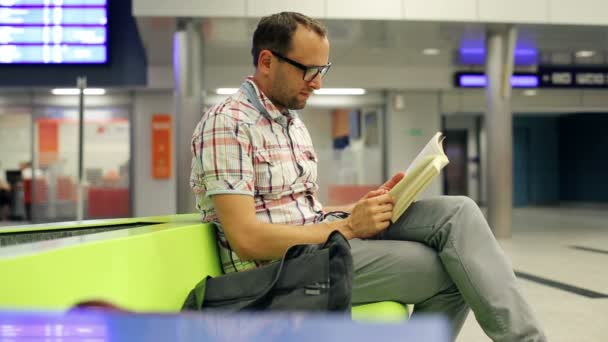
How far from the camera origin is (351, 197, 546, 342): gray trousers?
170 cm

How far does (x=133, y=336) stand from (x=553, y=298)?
3.95 metres

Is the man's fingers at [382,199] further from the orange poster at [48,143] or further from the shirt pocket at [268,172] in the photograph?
the orange poster at [48,143]

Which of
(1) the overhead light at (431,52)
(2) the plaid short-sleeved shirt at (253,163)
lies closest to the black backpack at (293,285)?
(2) the plaid short-sleeved shirt at (253,163)

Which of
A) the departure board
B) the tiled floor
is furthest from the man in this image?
the departure board

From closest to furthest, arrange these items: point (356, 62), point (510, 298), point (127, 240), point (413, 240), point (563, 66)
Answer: point (127, 240) < point (510, 298) < point (413, 240) < point (356, 62) < point (563, 66)

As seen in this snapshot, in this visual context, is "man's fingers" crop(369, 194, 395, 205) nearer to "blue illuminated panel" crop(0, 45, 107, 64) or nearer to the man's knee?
the man's knee

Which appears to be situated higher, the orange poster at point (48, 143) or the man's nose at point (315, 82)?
the orange poster at point (48, 143)

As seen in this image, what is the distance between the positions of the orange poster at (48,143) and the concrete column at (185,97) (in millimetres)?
5028

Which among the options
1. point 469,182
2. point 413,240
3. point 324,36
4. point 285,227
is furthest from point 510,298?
point 469,182

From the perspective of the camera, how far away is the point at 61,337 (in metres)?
0.58

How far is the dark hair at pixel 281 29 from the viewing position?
1925mm

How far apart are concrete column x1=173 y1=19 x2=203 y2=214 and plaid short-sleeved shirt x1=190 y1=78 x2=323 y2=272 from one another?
609 centimetres

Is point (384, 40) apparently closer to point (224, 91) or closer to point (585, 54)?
point (224, 91)

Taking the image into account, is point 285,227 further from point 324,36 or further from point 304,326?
point 304,326
